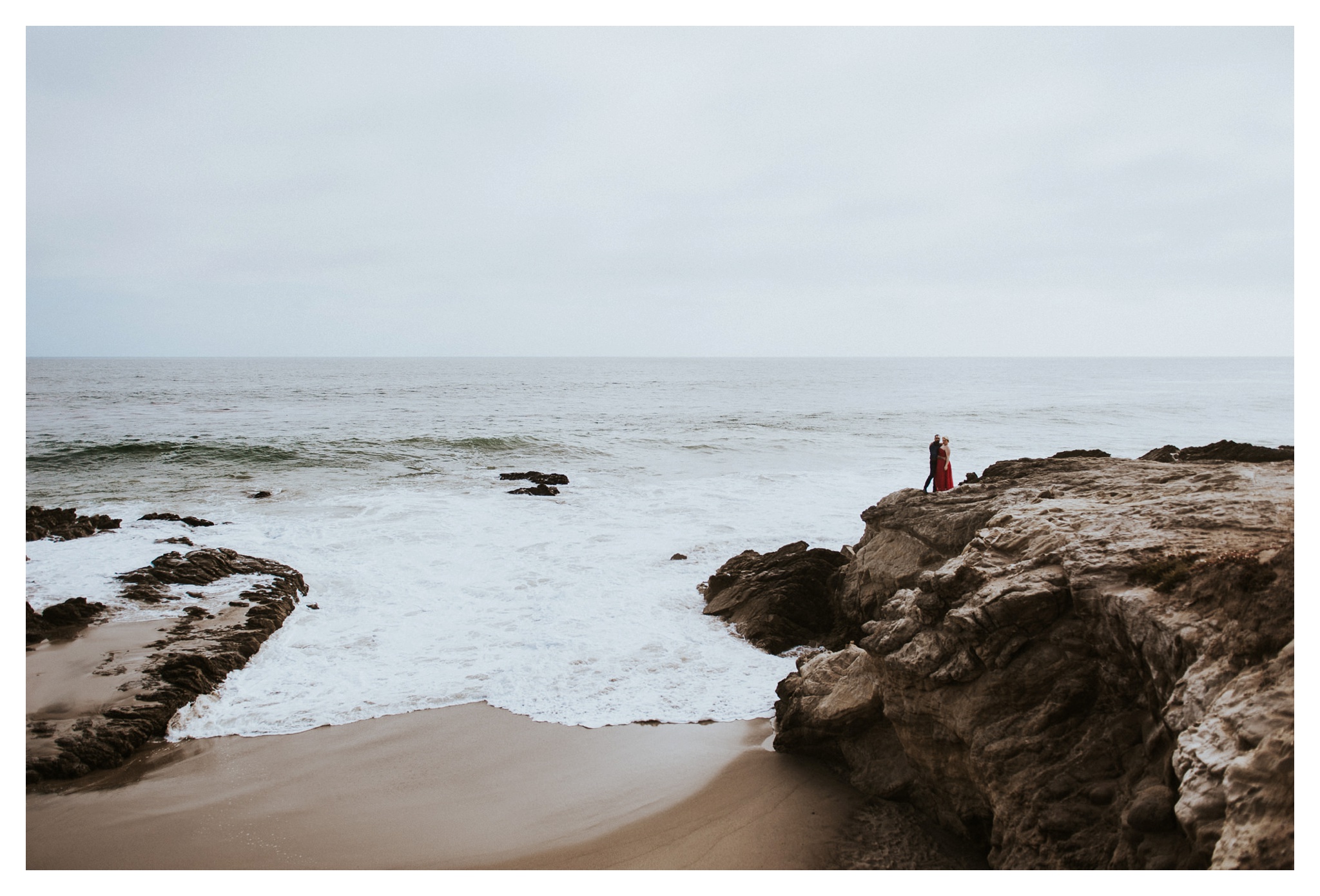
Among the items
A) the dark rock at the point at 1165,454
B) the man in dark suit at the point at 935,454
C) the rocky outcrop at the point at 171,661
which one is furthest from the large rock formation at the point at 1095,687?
A: the rocky outcrop at the point at 171,661

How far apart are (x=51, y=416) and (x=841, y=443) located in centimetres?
4210

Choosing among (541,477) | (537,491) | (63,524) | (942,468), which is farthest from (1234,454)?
(63,524)

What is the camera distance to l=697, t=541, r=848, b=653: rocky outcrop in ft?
32.8

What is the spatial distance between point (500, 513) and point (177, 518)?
278 inches

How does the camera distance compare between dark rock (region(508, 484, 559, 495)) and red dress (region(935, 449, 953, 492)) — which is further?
dark rock (region(508, 484, 559, 495))

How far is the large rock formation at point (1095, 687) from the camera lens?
3.38 meters

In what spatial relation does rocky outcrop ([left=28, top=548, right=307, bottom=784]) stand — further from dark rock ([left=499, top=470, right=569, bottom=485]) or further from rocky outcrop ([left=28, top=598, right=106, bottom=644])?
dark rock ([left=499, top=470, right=569, bottom=485])

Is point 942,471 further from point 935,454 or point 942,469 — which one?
point 935,454

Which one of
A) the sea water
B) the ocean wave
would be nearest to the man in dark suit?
the sea water

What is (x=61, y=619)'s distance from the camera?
9727mm

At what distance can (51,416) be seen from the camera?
4025 cm

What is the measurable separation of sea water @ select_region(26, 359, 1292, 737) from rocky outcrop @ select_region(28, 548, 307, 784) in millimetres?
283

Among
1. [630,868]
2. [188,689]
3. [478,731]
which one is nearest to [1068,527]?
[630,868]

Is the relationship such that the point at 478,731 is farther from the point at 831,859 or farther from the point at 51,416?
the point at 51,416
